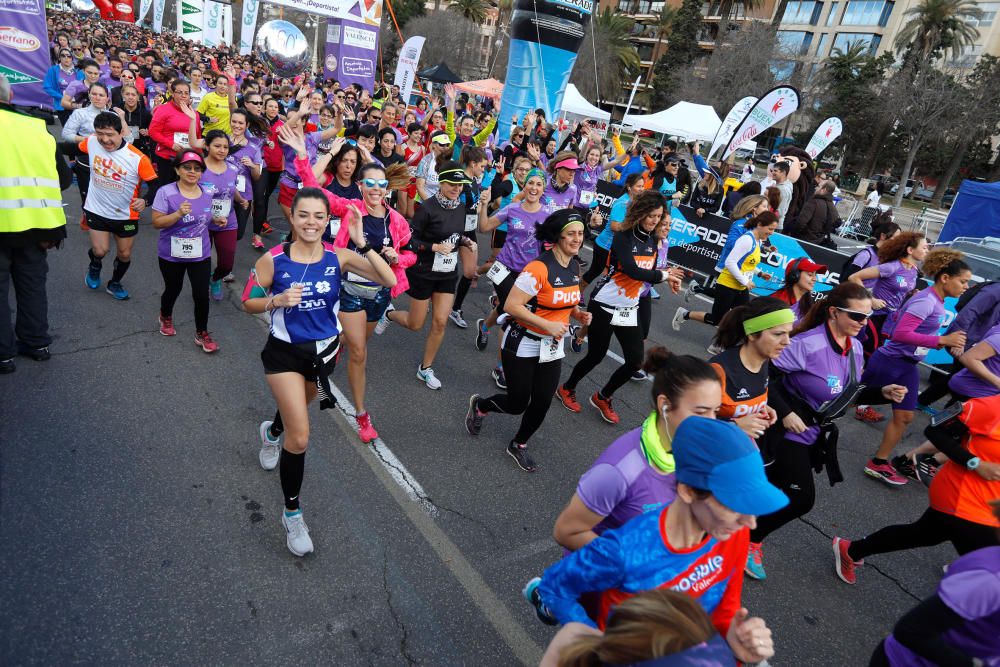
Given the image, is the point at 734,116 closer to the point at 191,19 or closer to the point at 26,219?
the point at 26,219

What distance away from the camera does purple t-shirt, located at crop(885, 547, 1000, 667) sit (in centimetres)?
180

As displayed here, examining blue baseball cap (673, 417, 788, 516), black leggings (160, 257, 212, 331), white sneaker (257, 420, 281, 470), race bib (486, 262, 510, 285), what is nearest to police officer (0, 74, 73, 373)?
black leggings (160, 257, 212, 331)

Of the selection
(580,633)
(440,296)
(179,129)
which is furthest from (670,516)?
(179,129)

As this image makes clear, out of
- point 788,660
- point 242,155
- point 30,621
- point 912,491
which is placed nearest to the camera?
point 30,621

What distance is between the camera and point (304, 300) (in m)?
3.25

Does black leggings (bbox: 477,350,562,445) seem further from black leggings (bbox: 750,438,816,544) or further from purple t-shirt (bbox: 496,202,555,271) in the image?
purple t-shirt (bbox: 496,202,555,271)

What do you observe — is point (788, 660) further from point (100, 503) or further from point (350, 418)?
point (100, 503)

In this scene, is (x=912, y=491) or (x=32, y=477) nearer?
(x=32, y=477)

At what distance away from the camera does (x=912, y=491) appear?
16.7 feet

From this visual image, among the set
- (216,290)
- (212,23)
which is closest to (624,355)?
(216,290)

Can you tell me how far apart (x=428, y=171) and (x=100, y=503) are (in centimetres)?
557

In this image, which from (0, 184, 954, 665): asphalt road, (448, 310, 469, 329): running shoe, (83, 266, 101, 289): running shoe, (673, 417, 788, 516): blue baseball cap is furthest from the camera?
(448, 310, 469, 329): running shoe

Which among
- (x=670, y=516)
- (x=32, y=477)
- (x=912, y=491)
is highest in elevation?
(x=670, y=516)

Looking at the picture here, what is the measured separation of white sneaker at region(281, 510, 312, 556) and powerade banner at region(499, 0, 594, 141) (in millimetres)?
15666
